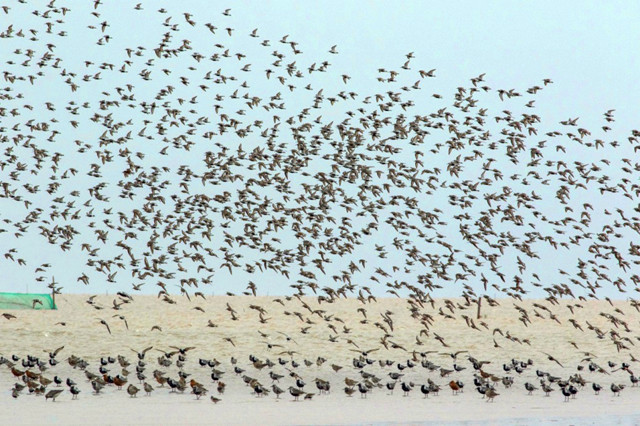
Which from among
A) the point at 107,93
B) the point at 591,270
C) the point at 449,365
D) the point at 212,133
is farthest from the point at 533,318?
the point at 107,93

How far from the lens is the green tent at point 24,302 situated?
172 ft

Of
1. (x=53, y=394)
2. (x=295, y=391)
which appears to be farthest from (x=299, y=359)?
(x=53, y=394)

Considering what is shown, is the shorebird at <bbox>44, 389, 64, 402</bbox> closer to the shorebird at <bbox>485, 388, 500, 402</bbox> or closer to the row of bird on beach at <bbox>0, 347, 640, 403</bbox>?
the row of bird on beach at <bbox>0, 347, 640, 403</bbox>

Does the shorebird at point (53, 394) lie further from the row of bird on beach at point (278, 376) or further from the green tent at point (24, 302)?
the green tent at point (24, 302)

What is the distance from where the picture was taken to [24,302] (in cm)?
5300

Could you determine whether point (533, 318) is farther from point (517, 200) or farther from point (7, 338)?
point (7, 338)

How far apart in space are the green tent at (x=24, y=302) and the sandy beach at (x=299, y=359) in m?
1.39

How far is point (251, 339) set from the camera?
42594mm

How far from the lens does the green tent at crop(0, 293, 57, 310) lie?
172ft

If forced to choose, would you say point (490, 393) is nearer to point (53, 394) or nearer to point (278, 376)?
point (278, 376)

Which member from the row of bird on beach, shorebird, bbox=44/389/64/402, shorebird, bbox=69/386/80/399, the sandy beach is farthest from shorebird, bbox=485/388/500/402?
shorebird, bbox=44/389/64/402

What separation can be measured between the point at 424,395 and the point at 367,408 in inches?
151

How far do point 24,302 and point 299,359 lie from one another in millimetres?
19683

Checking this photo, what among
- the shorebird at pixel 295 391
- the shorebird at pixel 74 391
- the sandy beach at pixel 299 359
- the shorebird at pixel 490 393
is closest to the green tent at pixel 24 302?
the sandy beach at pixel 299 359
